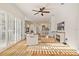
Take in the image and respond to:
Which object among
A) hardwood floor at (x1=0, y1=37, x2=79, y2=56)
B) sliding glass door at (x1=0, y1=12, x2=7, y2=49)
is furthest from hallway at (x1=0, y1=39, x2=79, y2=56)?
sliding glass door at (x1=0, y1=12, x2=7, y2=49)

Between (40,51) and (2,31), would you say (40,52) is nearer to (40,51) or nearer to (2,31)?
(40,51)

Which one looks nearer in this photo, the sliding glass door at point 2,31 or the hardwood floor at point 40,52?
the hardwood floor at point 40,52

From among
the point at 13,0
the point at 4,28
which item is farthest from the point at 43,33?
the point at 13,0

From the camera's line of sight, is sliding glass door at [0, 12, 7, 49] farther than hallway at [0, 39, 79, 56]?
Yes

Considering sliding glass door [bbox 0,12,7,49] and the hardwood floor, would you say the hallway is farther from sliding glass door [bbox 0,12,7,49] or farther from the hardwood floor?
sliding glass door [bbox 0,12,7,49]

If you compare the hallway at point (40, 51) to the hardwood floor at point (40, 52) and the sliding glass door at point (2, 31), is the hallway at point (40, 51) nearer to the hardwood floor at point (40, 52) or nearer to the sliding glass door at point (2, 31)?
the hardwood floor at point (40, 52)

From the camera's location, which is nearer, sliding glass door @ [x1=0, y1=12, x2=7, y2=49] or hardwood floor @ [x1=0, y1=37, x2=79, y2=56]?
hardwood floor @ [x1=0, y1=37, x2=79, y2=56]

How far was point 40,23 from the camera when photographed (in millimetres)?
9648

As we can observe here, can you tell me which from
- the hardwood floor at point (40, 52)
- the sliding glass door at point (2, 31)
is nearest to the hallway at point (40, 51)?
the hardwood floor at point (40, 52)

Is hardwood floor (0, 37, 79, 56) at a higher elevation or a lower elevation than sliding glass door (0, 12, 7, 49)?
lower

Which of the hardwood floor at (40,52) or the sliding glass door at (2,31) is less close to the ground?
the sliding glass door at (2,31)

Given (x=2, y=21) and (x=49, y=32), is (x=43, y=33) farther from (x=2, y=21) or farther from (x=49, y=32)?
(x=2, y=21)

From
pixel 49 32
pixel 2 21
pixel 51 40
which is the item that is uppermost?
pixel 2 21

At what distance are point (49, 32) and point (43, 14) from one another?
4.59 ft
